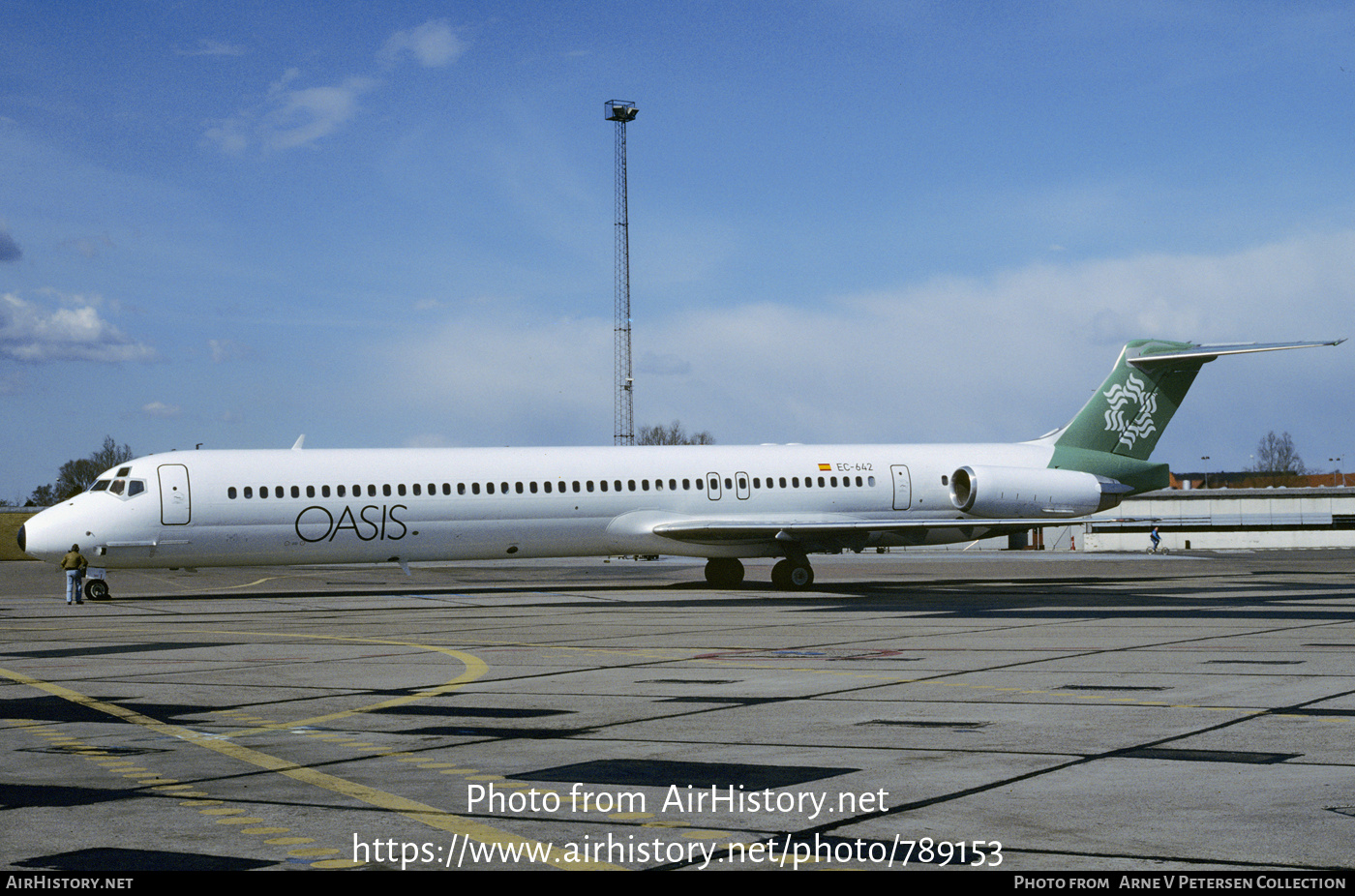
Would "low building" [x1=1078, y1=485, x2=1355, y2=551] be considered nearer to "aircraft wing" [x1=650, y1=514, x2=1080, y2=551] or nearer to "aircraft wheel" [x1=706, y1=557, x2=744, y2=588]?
"aircraft wing" [x1=650, y1=514, x2=1080, y2=551]

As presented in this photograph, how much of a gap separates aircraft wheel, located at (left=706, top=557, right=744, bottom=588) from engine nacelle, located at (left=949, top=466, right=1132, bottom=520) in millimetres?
6124

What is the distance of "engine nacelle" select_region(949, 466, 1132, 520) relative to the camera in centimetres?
3459

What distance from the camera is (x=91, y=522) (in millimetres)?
28812

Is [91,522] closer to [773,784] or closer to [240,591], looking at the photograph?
[240,591]

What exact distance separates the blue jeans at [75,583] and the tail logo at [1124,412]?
26.9 metres

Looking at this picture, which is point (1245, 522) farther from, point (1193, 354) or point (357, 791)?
point (357, 791)

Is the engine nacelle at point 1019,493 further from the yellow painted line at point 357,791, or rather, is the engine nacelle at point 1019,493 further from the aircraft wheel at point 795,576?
the yellow painted line at point 357,791

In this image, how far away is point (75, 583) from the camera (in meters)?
28.4

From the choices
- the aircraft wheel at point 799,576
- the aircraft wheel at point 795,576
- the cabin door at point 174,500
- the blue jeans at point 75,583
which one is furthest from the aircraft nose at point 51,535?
the aircraft wheel at point 799,576

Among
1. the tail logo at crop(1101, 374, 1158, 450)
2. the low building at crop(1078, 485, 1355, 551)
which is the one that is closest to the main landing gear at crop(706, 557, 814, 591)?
the tail logo at crop(1101, 374, 1158, 450)

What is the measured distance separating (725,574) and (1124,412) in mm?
12406

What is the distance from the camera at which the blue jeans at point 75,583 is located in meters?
28.2

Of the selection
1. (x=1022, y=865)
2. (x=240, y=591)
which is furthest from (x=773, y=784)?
(x=240, y=591)

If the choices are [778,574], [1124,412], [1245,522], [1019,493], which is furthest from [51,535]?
[1245,522]
